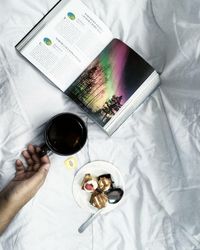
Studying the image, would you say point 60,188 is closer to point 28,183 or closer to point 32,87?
point 28,183

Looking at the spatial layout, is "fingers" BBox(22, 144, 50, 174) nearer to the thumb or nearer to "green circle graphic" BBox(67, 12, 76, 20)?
the thumb

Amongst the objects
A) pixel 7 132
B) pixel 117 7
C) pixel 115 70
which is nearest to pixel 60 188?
pixel 7 132

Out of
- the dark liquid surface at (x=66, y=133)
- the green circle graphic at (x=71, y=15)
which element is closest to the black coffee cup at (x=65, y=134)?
the dark liquid surface at (x=66, y=133)

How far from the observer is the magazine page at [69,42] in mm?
815

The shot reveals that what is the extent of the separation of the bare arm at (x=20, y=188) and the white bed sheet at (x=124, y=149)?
18 millimetres

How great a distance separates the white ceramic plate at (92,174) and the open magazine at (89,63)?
8 cm

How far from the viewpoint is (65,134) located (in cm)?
80

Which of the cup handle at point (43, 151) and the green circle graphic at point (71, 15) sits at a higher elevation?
the green circle graphic at point (71, 15)

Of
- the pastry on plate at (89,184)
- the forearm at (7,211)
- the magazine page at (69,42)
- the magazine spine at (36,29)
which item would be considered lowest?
the pastry on plate at (89,184)

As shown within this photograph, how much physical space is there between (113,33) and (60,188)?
1.18ft

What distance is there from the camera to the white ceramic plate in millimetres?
805

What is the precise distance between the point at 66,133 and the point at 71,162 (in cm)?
7

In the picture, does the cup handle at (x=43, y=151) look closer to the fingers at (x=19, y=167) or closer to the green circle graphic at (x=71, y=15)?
the fingers at (x=19, y=167)

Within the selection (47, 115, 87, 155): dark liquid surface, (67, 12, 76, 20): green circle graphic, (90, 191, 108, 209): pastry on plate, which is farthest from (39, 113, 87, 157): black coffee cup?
(67, 12, 76, 20): green circle graphic
